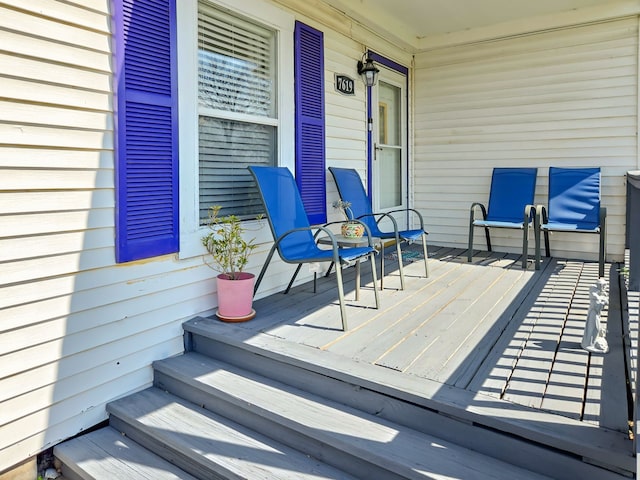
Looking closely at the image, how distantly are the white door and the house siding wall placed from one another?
10.3 feet

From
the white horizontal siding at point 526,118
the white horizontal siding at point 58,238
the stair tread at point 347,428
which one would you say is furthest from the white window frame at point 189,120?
the white horizontal siding at point 526,118

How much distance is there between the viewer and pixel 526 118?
5.09m

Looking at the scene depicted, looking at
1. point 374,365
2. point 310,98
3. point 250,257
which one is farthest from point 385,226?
point 374,365

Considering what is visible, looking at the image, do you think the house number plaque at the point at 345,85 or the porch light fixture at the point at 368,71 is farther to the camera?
the porch light fixture at the point at 368,71

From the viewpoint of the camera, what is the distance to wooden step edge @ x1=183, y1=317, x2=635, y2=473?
5.11ft

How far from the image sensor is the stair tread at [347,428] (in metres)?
1.66

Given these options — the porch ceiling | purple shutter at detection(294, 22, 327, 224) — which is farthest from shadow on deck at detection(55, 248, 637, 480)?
the porch ceiling

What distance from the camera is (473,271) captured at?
4301 millimetres

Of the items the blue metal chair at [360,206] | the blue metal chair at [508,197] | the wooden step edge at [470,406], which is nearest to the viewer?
the wooden step edge at [470,406]

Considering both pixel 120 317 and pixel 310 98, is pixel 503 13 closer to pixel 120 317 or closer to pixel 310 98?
pixel 310 98

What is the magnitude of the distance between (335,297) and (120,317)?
4.92 feet

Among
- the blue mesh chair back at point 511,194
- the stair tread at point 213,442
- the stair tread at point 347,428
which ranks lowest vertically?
the stair tread at point 213,442

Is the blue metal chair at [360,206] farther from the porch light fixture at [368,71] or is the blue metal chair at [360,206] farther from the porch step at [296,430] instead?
the porch step at [296,430]

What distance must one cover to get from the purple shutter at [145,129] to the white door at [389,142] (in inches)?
107
